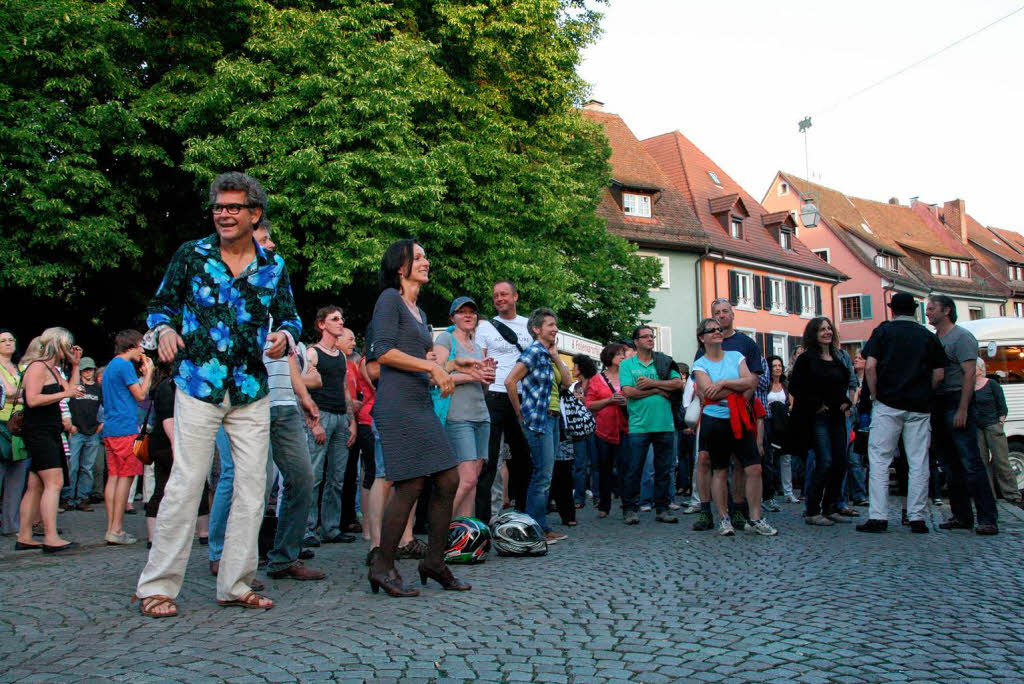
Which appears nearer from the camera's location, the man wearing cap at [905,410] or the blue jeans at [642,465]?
the man wearing cap at [905,410]

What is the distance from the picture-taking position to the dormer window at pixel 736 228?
47.4 meters

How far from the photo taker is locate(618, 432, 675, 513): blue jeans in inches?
398

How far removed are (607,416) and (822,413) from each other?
9.94ft

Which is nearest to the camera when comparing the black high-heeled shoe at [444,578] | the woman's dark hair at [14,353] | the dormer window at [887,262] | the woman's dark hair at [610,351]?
the black high-heeled shoe at [444,578]

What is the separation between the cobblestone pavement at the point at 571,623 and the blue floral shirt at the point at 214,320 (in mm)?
1179

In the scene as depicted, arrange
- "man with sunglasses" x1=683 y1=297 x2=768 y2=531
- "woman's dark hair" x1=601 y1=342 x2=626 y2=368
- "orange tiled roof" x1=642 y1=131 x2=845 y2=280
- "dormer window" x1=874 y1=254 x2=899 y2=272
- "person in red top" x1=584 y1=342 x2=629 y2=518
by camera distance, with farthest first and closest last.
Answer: "dormer window" x1=874 y1=254 x2=899 y2=272
"orange tiled roof" x1=642 y1=131 x2=845 y2=280
"woman's dark hair" x1=601 y1=342 x2=626 y2=368
"person in red top" x1=584 y1=342 x2=629 y2=518
"man with sunglasses" x1=683 y1=297 x2=768 y2=531

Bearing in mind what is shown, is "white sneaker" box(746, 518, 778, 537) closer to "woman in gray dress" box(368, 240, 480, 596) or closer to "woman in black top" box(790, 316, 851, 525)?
"woman in black top" box(790, 316, 851, 525)

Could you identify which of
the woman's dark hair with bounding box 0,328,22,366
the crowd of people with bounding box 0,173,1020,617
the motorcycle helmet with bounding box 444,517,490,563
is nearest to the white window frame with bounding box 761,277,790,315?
the woman's dark hair with bounding box 0,328,22,366

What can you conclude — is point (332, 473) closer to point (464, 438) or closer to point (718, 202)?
point (464, 438)

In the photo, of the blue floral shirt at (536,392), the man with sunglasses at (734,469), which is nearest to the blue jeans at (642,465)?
the man with sunglasses at (734,469)

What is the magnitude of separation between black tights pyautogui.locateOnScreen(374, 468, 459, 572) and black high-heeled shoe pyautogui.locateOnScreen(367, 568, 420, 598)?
0.11ft

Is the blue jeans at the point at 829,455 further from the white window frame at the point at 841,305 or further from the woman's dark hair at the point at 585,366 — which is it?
the white window frame at the point at 841,305

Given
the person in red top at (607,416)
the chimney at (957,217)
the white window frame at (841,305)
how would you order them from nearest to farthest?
the person in red top at (607,416)
the white window frame at (841,305)
the chimney at (957,217)

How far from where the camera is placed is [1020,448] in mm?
15039
